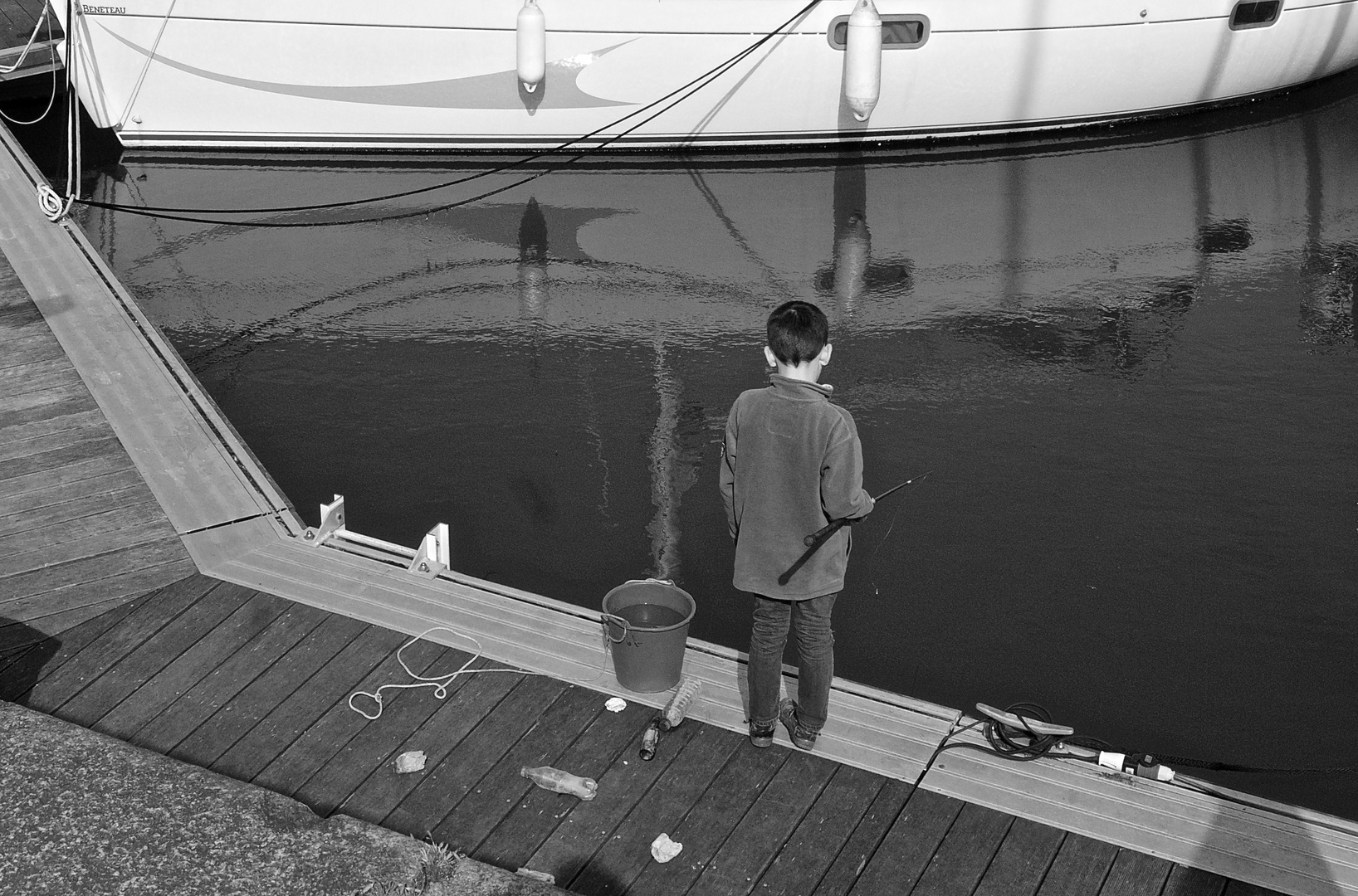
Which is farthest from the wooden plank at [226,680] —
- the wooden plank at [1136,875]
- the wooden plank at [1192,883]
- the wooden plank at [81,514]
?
the wooden plank at [1192,883]

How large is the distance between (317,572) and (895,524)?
2852mm

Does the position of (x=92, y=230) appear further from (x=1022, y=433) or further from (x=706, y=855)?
(x=706, y=855)

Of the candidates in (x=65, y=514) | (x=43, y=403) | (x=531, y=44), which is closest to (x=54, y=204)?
(x=43, y=403)

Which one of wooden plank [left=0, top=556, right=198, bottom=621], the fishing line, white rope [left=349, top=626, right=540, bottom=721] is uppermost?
wooden plank [left=0, top=556, right=198, bottom=621]

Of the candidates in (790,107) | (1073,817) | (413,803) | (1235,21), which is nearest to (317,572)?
(413,803)

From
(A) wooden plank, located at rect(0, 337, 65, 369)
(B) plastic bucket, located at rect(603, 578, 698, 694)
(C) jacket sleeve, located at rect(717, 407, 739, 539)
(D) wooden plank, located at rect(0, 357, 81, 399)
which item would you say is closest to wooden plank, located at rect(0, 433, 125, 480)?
(D) wooden plank, located at rect(0, 357, 81, 399)

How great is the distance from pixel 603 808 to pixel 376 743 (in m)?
0.78

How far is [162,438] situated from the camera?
18.9 ft

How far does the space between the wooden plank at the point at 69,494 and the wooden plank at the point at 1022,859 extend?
3.66 meters

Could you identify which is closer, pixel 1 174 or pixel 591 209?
pixel 1 174

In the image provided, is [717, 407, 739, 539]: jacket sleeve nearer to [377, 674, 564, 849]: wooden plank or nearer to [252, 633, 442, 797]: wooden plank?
[377, 674, 564, 849]: wooden plank

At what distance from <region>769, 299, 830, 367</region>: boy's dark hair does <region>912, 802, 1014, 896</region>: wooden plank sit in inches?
55.7

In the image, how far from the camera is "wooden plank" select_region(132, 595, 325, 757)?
4.00 m

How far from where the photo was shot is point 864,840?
3.64 metres
